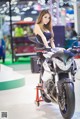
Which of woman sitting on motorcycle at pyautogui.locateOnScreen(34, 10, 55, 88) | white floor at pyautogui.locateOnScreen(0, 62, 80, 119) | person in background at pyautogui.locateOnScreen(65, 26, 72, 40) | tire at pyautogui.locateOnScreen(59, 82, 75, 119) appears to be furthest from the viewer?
person in background at pyautogui.locateOnScreen(65, 26, 72, 40)

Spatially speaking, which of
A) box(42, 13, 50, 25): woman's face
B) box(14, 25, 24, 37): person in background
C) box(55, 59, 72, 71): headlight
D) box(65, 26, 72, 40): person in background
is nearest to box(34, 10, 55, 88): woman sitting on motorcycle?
box(42, 13, 50, 25): woman's face

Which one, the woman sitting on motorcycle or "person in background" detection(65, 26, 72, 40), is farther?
"person in background" detection(65, 26, 72, 40)

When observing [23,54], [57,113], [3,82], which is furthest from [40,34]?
[23,54]

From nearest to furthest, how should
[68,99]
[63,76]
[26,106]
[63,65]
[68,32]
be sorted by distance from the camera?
1. [68,99]
2. [63,65]
3. [63,76]
4. [26,106]
5. [68,32]

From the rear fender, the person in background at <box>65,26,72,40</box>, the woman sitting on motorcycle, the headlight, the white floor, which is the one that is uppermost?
the woman sitting on motorcycle

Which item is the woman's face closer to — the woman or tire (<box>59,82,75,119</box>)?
the woman

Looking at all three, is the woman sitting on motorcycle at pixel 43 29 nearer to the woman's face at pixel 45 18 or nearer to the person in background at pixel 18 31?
the woman's face at pixel 45 18

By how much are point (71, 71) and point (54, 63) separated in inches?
9.9

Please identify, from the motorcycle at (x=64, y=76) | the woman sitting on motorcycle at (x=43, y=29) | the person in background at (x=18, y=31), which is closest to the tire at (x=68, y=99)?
the motorcycle at (x=64, y=76)

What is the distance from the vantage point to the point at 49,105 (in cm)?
505

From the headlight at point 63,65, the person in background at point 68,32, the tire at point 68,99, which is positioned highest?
the person in background at point 68,32

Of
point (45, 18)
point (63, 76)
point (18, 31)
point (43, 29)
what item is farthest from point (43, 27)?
point (18, 31)

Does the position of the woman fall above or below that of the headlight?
above

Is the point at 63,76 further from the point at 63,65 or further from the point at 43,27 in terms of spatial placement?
the point at 43,27
